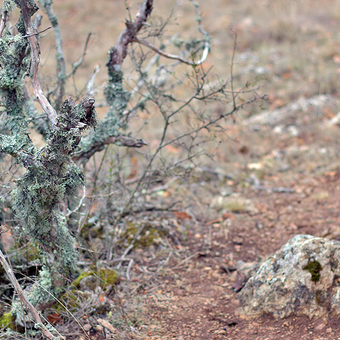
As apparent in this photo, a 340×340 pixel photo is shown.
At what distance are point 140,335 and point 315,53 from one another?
722 cm

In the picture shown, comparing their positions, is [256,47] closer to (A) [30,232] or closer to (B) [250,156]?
(B) [250,156]

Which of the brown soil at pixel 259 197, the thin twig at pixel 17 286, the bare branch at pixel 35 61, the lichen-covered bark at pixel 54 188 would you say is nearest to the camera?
the thin twig at pixel 17 286

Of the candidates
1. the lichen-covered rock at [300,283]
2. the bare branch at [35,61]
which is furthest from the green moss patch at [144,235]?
the bare branch at [35,61]

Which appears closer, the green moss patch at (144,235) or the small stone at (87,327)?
the small stone at (87,327)

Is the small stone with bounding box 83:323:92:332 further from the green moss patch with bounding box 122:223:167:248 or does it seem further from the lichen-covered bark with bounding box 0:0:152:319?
the green moss patch with bounding box 122:223:167:248

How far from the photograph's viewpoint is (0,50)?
6.50ft

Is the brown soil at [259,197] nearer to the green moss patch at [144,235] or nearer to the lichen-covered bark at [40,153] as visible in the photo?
the green moss patch at [144,235]

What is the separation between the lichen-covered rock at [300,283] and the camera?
215cm

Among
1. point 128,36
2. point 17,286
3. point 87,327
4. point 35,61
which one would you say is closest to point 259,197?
point 128,36

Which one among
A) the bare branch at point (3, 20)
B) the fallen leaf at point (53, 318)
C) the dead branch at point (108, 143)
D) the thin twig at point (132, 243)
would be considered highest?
the bare branch at point (3, 20)

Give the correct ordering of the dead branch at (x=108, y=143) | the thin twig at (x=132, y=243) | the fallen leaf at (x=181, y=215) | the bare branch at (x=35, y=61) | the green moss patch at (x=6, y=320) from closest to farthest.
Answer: the bare branch at (x=35, y=61), the green moss patch at (x=6, y=320), the dead branch at (x=108, y=143), the thin twig at (x=132, y=243), the fallen leaf at (x=181, y=215)

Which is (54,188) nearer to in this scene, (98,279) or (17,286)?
(17,286)

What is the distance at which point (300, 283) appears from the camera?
2225mm

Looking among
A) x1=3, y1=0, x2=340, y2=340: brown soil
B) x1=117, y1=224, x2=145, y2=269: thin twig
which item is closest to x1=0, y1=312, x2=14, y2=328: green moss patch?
x1=3, y1=0, x2=340, y2=340: brown soil
